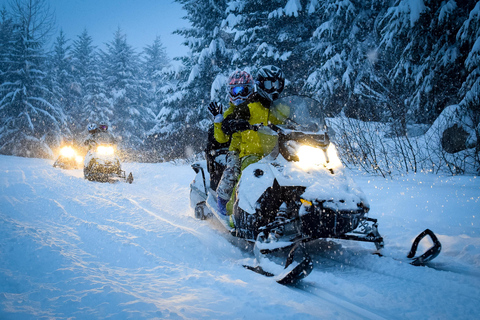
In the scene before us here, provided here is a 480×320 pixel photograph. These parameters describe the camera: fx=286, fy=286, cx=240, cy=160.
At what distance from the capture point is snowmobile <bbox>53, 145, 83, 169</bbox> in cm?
1358

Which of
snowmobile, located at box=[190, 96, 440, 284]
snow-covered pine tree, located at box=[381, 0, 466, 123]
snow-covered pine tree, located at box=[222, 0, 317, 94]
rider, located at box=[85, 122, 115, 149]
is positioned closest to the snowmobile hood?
snowmobile, located at box=[190, 96, 440, 284]

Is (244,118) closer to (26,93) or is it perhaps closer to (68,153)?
(68,153)

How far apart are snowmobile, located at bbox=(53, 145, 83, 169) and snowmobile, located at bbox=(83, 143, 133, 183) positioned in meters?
5.06

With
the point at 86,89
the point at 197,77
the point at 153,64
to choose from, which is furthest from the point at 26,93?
the point at 197,77

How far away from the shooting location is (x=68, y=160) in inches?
541

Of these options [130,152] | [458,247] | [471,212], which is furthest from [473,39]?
[130,152]

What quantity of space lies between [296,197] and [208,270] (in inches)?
42.1

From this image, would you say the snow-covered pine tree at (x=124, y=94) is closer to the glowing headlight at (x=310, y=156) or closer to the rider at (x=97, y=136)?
the rider at (x=97, y=136)

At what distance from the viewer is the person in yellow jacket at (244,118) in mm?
3473

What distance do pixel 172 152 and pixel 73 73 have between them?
21.4m

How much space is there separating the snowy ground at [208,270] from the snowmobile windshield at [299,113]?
4.59 ft

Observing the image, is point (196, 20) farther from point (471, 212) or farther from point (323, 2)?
point (471, 212)

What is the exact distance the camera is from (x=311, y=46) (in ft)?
40.2

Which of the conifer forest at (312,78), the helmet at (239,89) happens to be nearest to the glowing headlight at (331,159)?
the helmet at (239,89)
